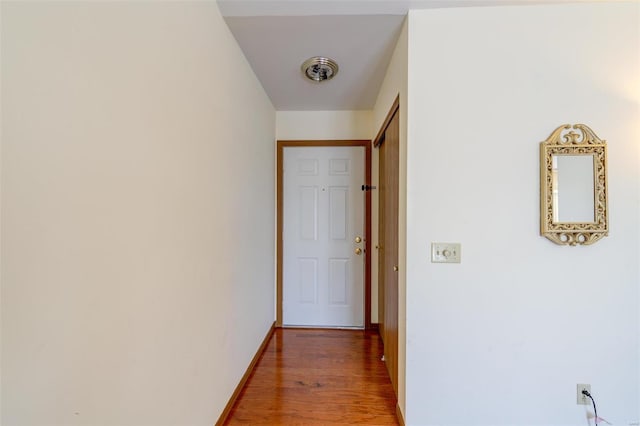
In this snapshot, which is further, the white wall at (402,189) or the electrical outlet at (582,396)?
the white wall at (402,189)

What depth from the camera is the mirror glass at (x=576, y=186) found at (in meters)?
1.43

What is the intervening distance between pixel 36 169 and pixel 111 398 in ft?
2.23

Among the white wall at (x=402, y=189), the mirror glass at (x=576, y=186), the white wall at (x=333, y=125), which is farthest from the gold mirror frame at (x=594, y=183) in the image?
the white wall at (x=333, y=125)

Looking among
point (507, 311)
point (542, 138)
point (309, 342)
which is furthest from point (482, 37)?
point (309, 342)

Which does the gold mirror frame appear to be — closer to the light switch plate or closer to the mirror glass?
the mirror glass

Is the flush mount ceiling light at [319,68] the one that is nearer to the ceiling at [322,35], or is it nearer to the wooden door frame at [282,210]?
the ceiling at [322,35]

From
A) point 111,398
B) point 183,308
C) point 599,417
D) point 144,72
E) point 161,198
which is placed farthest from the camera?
point 599,417

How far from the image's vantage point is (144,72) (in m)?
0.94

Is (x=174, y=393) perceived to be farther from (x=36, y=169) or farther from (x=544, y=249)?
(x=544, y=249)

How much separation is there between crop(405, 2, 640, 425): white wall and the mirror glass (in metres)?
0.12

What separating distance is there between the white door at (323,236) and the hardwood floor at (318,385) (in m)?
0.32

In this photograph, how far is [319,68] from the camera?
2057 mm

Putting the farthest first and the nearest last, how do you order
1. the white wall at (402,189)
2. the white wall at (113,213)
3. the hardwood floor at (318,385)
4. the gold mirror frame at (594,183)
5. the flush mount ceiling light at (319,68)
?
1. the flush mount ceiling light at (319,68)
2. the hardwood floor at (318,385)
3. the white wall at (402,189)
4. the gold mirror frame at (594,183)
5. the white wall at (113,213)

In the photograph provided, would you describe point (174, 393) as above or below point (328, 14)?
below
